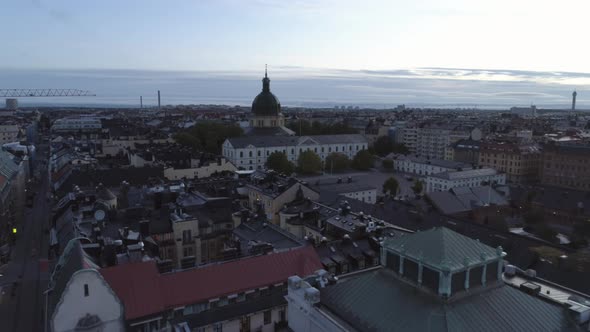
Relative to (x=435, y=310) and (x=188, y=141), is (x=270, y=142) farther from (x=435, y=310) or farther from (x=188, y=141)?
(x=435, y=310)

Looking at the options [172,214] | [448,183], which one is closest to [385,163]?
[448,183]

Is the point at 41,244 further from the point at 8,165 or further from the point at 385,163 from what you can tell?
the point at 385,163

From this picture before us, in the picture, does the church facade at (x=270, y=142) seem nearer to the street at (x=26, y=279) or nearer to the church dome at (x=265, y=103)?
the church dome at (x=265, y=103)

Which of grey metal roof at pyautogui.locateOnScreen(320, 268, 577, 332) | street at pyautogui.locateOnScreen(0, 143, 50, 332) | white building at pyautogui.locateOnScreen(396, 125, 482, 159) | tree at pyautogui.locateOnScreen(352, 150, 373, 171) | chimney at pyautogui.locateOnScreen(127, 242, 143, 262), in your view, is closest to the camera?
grey metal roof at pyautogui.locateOnScreen(320, 268, 577, 332)

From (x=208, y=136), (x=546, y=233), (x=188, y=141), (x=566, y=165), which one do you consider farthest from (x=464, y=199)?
(x=208, y=136)

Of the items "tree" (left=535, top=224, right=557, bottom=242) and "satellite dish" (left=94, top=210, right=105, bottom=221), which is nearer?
"satellite dish" (left=94, top=210, right=105, bottom=221)

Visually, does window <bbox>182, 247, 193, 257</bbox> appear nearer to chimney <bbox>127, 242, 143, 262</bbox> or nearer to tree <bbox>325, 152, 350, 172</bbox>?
chimney <bbox>127, 242, 143, 262</bbox>

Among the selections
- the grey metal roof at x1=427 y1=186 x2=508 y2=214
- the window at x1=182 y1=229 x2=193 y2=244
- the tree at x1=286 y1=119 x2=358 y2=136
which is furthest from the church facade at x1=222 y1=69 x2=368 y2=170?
the window at x1=182 y1=229 x2=193 y2=244
